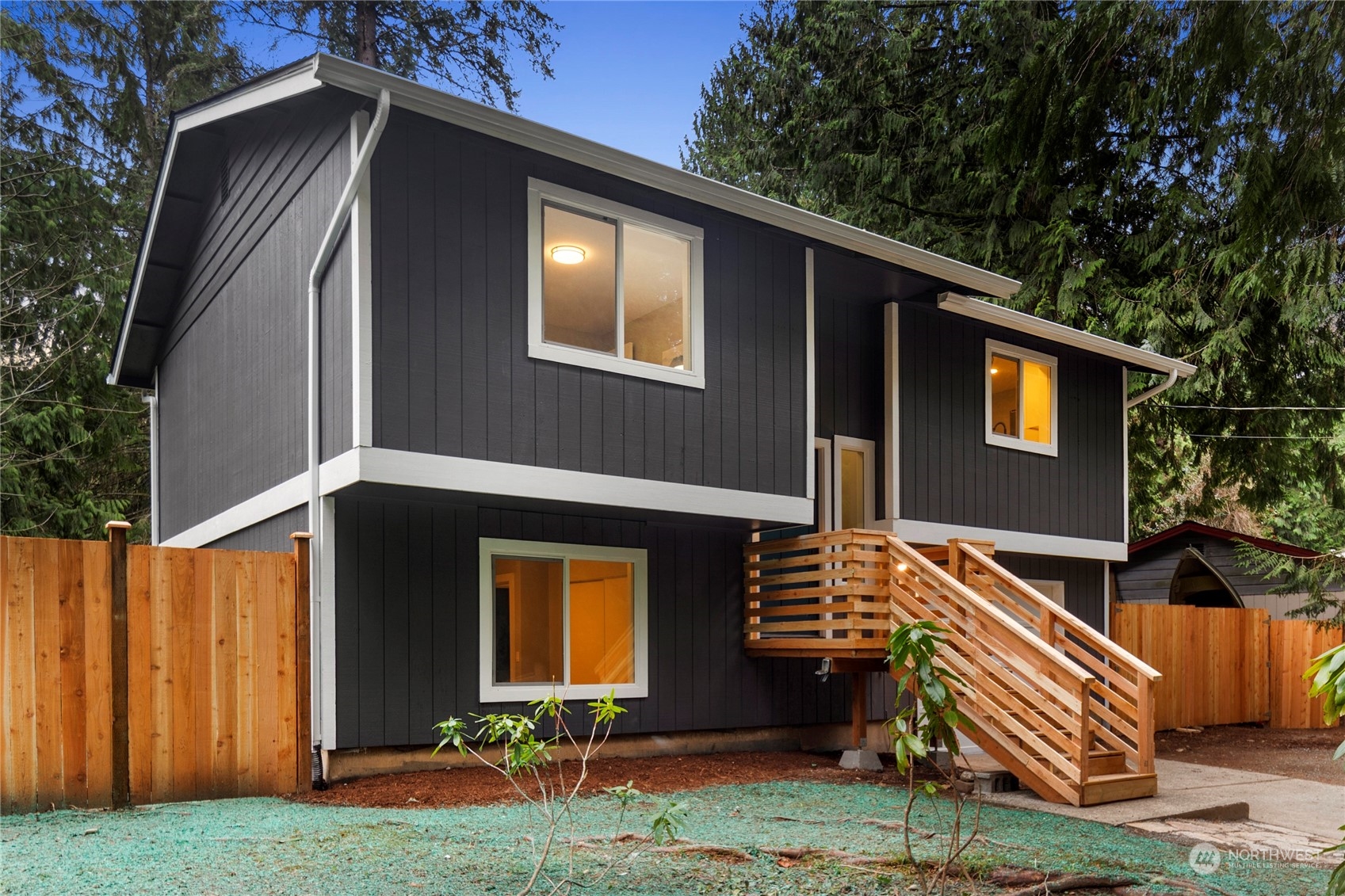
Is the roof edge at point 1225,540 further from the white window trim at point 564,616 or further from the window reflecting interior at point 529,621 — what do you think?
the window reflecting interior at point 529,621

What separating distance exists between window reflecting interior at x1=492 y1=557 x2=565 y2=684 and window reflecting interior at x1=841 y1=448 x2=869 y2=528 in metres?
3.81

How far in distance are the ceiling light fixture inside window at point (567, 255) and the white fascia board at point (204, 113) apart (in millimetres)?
2105

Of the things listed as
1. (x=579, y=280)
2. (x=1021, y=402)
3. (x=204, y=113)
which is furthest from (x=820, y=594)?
(x=204, y=113)

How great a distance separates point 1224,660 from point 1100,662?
7.89m

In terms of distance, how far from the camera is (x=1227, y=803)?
762 cm

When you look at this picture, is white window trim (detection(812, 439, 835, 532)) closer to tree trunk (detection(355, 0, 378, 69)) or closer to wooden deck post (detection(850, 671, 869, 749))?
wooden deck post (detection(850, 671, 869, 749))

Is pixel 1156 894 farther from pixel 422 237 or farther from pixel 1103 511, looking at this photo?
pixel 1103 511

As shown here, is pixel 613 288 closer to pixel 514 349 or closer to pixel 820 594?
pixel 514 349

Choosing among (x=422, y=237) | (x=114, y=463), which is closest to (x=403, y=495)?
(x=422, y=237)

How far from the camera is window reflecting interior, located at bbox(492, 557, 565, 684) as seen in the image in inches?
334

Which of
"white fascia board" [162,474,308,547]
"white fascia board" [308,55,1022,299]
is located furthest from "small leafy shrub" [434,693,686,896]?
"white fascia board" [308,55,1022,299]

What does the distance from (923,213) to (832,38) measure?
375 centimetres

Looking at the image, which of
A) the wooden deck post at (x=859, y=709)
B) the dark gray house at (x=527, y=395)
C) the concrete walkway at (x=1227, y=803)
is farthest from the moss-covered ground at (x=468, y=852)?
the wooden deck post at (x=859, y=709)

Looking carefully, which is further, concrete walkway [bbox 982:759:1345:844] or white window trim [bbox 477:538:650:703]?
white window trim [bbox 477:538:650:703]
